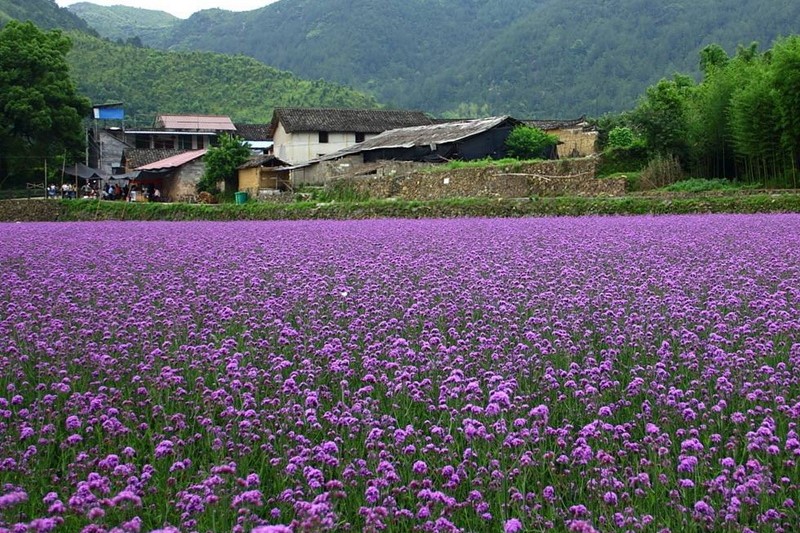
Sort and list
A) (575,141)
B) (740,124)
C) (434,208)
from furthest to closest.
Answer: (575,141) < (740,124) < (434,208)

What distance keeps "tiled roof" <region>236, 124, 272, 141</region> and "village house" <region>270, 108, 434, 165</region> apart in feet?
18.0

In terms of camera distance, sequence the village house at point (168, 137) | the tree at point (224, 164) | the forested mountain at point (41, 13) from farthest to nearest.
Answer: the forested mountain at point (41, 13)
the village house at point (168, 137)
the tree at point (224, 164)

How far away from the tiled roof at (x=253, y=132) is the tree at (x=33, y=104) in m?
10.4

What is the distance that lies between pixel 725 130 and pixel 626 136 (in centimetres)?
1102

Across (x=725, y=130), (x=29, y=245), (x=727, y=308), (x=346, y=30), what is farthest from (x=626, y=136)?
(x=346, y=30)

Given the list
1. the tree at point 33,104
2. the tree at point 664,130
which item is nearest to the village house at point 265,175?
the tree at point 33,104

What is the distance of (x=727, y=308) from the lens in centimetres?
559

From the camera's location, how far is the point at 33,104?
142 ft

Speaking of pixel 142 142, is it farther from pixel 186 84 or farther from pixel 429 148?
pixel 429 148

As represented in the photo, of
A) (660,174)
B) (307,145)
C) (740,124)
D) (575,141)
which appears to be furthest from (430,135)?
(740,124)

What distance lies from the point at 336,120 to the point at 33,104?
16.7 meters

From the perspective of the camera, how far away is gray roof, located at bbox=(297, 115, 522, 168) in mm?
34434

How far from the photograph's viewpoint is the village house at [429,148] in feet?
113

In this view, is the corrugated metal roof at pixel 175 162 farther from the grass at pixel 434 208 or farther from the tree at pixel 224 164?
the grass at pixel 434 208
